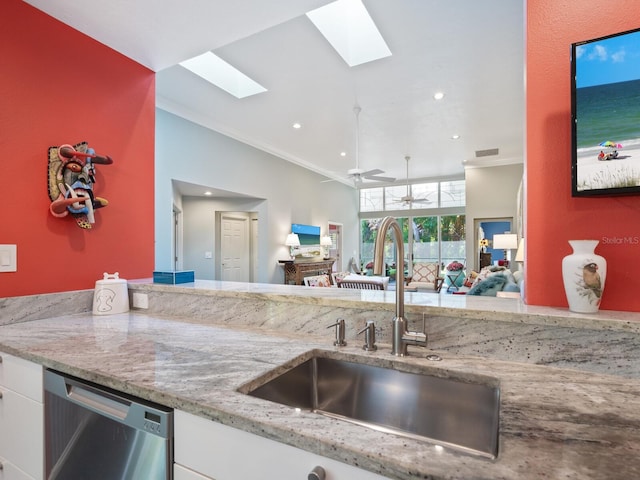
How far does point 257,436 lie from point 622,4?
5.69 feet

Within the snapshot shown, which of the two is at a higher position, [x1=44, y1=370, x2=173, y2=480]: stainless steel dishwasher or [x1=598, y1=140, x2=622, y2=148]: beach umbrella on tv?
[x1=598, y1=140, x2=622, y2=148]: beach umbrella on tv

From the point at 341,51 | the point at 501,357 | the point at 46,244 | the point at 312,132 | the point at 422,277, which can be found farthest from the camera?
the point at 422,277

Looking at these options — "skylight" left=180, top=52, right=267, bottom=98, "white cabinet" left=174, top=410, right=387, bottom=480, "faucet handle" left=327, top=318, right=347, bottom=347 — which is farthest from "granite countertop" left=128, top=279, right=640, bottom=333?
"skylight" left=180, top=52, right=267, bottom=98

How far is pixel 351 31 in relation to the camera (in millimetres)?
3023

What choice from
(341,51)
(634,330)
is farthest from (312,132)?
(634,330)

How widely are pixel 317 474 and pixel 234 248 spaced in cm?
592

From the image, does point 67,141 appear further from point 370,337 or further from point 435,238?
point 435,238

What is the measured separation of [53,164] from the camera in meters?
1.74

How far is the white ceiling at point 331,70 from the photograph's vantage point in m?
1.84

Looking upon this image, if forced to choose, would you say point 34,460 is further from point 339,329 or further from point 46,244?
point 339,329

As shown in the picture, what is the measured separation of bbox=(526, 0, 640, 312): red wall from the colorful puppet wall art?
2.18m

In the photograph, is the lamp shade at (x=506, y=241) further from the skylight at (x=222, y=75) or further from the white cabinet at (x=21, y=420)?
the white cabinet at (x=21, y=420)

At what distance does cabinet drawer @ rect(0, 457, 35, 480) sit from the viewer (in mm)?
1208

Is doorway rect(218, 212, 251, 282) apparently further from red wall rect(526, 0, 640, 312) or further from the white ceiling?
red wall rect(526, 0, 640, 312)
